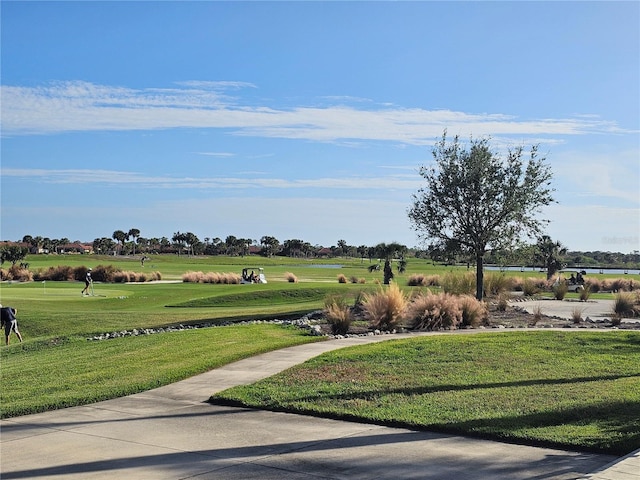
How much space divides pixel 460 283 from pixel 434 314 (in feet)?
29.4

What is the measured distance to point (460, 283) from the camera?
96.2 feet

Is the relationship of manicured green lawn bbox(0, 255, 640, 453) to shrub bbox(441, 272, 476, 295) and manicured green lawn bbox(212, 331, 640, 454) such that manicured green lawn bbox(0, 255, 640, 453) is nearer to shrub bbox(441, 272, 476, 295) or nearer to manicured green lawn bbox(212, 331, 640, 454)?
manicured green lawn bbox(212, 331, 640, 454)

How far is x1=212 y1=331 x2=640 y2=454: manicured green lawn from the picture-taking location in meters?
8.81

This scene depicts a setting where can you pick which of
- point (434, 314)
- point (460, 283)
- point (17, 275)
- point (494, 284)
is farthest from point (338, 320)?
point (17, 275)

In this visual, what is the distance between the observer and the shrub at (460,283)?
28.5 metres

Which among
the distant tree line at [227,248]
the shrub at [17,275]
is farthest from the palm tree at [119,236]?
the shrub at [17,275]

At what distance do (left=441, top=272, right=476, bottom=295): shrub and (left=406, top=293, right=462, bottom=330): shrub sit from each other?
689cm

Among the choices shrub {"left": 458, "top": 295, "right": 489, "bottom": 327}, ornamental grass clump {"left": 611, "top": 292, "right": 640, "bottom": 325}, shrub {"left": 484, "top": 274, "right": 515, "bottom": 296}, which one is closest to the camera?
shrub {"left": 458, "top": 295, "right": 489, "bottom": 327}

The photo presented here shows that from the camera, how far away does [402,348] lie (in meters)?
15.5

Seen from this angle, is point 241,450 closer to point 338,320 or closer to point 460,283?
point 338,320

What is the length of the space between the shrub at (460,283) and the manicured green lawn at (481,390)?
12.0m

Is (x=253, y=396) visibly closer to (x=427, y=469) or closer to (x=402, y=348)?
(x=427, y=469)

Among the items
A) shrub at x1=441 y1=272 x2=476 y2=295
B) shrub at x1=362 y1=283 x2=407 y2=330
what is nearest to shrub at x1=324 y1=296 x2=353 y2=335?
shrub at x1=362 y1=283 x2=407 y2=330

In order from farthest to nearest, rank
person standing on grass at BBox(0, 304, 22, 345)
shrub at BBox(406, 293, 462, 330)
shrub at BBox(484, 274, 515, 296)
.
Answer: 1. shrub at BBox(484, 274, 515, 296)
2. person standing on grass at BBox(0, 304, 22, 345)
3. shrub at BBox(406, 293, 462, 330)
